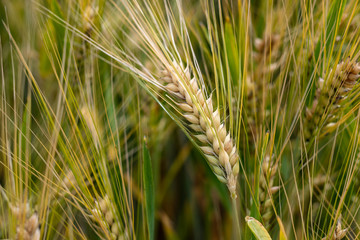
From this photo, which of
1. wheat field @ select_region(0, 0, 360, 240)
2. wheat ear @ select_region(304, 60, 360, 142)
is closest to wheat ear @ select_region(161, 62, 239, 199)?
wheat field @ select_region(0, 0, 360, 240)

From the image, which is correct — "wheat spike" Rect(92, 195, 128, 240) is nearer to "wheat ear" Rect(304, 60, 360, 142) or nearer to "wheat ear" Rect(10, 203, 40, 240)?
"wheat ear" Rect(10, 203, 40, 240)

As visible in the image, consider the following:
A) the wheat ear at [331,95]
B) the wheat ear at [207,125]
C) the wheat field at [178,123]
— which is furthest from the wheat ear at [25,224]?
the wheat ear at [331,95]

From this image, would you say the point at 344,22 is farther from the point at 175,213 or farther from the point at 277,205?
the point at 175,213

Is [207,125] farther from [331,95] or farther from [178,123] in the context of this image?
[331,95]

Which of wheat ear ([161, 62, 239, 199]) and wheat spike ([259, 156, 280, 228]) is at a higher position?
wheat ear ([161, 62, 239, 199])

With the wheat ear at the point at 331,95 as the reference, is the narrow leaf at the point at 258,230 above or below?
below

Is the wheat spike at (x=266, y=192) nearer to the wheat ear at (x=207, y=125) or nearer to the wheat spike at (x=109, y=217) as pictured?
the wheat ear at (x=207, y=125)

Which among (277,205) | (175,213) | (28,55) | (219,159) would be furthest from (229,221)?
(28,55)

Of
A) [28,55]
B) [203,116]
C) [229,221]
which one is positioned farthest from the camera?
[229,221]
